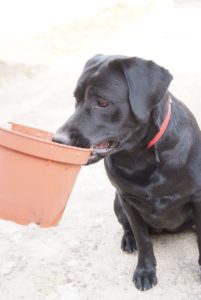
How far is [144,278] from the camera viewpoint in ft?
9.32

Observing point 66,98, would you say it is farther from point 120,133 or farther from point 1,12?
point 120,133

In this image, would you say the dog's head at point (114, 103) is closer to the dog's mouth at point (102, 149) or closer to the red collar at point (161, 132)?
the dog's mouth at point (102, 149)

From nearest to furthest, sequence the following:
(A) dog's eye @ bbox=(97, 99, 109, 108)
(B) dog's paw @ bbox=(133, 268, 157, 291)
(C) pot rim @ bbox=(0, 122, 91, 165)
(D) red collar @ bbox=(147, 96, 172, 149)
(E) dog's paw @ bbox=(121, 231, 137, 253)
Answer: (C) pot rim @ bbox=(0, 122, 91, 165) → (A) dog's eye @ bbox=(97, 99, 109, 108) → (D) red collar @ bbox=(147, 96, 172, 149) → (B) dog's paw @ bbox=(133, 268, 157, 291) → (E) dog's paw @ bbox=(121, 231, 137, 253)

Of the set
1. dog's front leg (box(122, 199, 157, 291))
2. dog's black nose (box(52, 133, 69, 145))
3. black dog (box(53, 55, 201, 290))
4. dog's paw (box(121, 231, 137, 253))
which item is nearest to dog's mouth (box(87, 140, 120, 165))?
black dog (box(53, 55, 201, 290))

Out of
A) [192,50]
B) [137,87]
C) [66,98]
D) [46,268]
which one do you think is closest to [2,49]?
[66,98]

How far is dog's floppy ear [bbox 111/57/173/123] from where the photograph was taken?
7.52ft

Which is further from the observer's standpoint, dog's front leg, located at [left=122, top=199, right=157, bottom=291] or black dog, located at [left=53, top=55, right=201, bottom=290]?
dog's front leg, located at [left=122, top=199, right=157, bottom=291]

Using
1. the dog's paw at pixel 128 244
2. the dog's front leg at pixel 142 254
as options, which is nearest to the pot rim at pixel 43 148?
the dog's front leg at pixel 142 254

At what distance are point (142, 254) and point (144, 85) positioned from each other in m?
1.04

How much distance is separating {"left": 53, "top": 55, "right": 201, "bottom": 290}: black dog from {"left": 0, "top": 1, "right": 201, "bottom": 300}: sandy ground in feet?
0.53

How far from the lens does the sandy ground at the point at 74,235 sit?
9.34 ft

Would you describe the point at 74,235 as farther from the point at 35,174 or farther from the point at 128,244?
the point at 35,174

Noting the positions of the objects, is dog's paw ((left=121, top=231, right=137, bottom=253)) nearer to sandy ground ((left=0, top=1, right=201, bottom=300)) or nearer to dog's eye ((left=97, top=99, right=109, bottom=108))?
sandy ground ((left=0, top=1, right=201, bottom=300))

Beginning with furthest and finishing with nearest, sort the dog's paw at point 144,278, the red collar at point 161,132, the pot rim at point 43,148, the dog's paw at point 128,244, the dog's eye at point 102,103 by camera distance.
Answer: the dog's paw at point 128,244 → the dog's paw at point 144,278 → the red collar at point 161,132 → the dog's eye at point 102,103 → the pot rim at point 43,148
